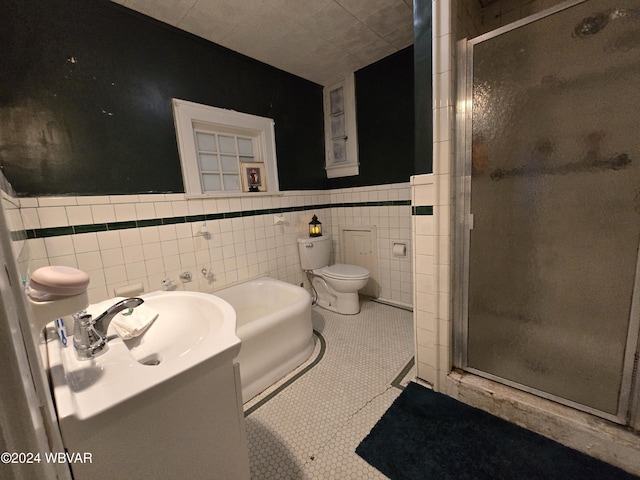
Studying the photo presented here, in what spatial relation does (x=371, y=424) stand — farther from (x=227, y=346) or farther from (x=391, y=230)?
(x=391, y=230)

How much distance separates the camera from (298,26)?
5.83 feet

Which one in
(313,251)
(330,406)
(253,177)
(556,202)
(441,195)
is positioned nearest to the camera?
(556,202)

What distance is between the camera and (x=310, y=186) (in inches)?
106

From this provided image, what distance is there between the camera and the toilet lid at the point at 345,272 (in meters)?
2.27

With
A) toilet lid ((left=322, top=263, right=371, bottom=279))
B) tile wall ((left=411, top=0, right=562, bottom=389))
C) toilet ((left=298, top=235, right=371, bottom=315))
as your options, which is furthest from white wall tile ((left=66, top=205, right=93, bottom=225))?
tile wall ((left=411, top=0, right=562, bottom=389))

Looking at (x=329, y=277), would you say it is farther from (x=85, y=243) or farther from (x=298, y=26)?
(x=298, y=26)

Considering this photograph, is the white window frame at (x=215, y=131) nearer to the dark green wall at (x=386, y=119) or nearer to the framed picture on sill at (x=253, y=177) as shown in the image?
the framed picture on sill at (x=253, y=177)

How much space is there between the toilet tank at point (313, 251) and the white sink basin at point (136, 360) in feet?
4.89

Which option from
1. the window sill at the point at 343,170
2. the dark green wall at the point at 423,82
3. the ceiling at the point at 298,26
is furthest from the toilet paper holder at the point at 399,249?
the ceiling at the point at 298,26

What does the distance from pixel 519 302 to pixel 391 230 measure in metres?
1.31

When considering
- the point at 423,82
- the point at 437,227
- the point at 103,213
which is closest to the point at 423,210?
the point at 437,227

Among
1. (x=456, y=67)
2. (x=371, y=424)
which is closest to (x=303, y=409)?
(x=371, y=424)

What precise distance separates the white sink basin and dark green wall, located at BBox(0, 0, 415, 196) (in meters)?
0.97

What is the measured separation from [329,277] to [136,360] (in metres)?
1.78
